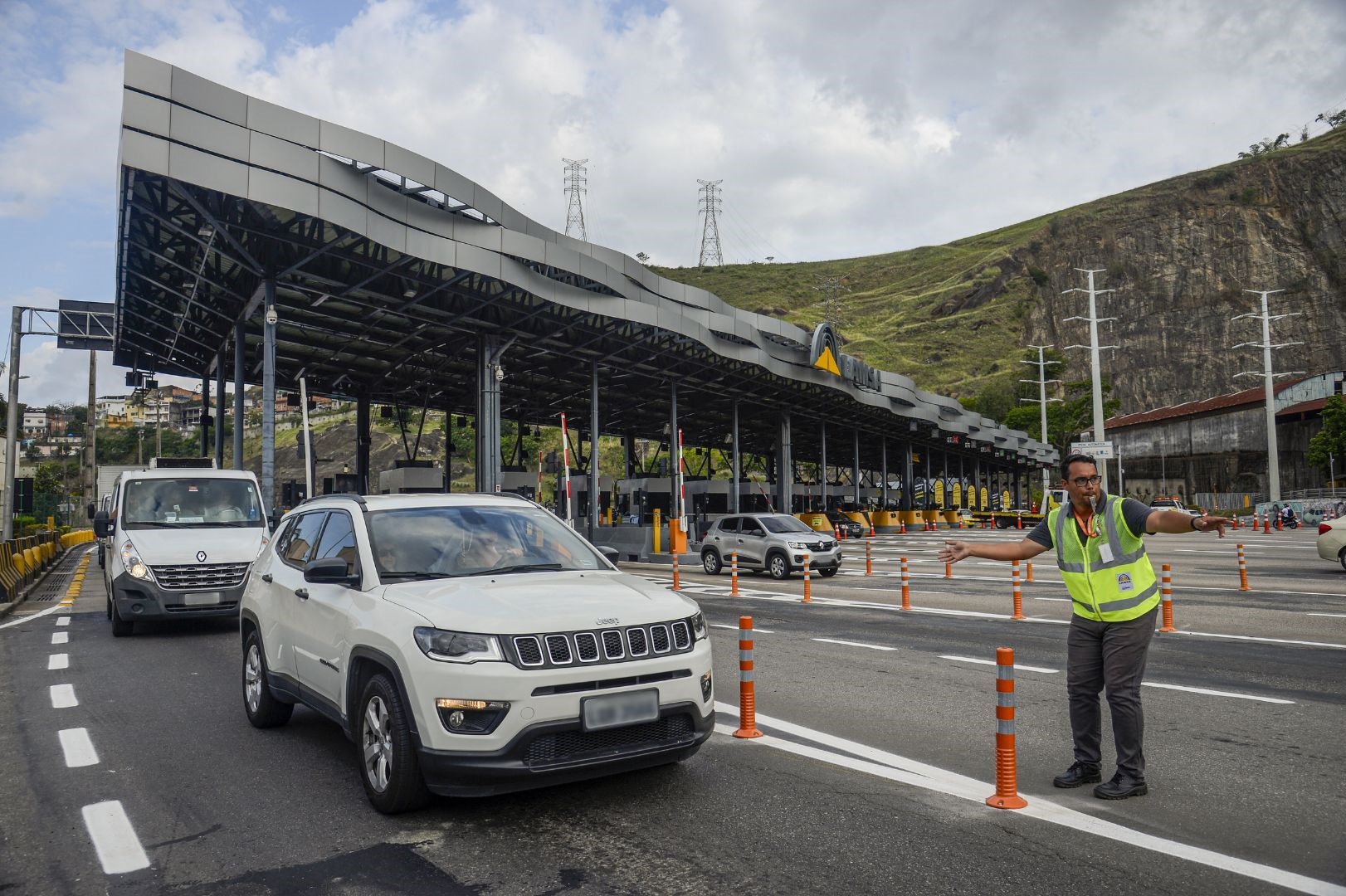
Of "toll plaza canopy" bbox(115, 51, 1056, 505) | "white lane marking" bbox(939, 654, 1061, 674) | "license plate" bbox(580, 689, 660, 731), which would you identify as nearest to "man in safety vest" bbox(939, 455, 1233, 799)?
"license plate" bbox(580, 689, 660, 731)

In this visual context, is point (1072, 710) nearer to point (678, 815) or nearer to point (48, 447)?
point (678, 815)

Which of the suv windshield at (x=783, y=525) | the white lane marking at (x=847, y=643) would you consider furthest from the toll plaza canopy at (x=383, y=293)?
the white lane marking at (x=847, y=643)

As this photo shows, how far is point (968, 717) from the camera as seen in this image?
24.3 feet

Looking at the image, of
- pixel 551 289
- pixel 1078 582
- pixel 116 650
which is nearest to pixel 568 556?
pixel 1078 582

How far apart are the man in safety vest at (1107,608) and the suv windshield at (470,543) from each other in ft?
9.57

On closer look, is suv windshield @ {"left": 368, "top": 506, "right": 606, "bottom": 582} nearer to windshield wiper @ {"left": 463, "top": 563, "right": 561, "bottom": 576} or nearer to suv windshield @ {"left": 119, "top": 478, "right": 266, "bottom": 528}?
windshield wiper @ {"left": 463, "top": 563, "right": 561, "bottom": 576}

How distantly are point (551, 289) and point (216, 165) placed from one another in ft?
34.4

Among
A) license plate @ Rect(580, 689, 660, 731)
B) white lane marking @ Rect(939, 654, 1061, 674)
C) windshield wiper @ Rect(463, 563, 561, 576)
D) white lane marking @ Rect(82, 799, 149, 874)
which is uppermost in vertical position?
windshield wiper @ Rect(463, 563, 561, 576)

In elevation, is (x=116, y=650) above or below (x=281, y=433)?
below

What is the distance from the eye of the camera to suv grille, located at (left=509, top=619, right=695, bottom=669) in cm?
463

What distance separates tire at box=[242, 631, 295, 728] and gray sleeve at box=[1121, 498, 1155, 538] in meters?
5.73

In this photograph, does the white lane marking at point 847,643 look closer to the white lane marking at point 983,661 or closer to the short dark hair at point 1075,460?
the white lane marking at point 983,661

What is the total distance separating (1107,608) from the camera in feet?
17.3

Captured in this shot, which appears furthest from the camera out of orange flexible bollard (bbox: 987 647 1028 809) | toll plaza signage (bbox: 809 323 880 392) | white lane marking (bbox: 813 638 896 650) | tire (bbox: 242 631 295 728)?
toll plaza signage (bbox: 809 323 880 392)
